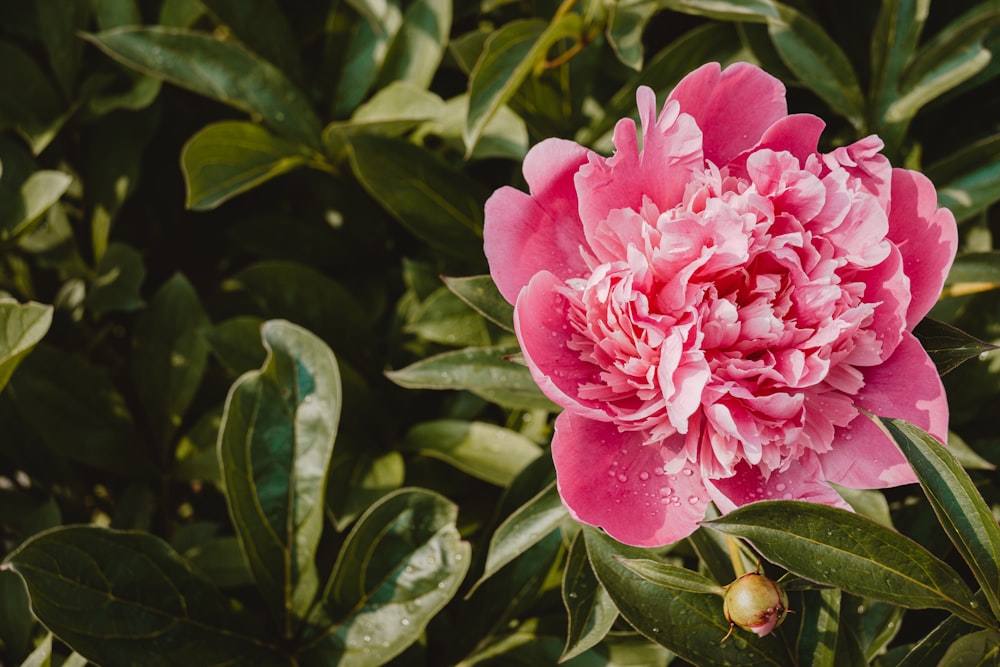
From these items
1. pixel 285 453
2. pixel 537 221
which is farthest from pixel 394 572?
pixel 537 221

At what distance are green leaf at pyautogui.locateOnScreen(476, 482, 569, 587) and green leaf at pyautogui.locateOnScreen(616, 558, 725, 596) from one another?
0.32 feet

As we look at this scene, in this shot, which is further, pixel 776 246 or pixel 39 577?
pixel 39 577

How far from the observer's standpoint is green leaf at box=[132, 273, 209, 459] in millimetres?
1079

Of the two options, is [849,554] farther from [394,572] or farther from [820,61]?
[820,61]

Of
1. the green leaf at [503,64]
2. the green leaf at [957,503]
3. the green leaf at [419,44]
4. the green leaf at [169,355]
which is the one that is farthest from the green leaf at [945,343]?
the green leaf at [169,355]

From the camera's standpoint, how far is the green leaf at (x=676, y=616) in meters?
0.72

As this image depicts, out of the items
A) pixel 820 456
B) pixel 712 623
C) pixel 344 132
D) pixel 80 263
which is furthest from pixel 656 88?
pixel 80 263

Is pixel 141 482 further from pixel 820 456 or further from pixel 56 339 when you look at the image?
pixel 820 456

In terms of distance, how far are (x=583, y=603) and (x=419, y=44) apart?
2.33ft

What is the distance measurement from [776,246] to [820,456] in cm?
19

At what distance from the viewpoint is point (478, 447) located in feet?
3.21

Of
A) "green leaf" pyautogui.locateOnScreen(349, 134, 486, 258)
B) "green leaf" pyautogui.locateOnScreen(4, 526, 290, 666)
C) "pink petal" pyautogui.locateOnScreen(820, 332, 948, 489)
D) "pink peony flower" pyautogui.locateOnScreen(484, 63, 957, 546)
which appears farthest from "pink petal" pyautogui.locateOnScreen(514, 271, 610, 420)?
"green leaf" pyautogui.locateOnScreen(4, 526, 290, 666)

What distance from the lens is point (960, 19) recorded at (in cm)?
103

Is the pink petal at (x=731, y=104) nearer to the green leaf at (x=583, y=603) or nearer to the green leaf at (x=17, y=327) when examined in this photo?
the green leaf at (x=583, y=603)
